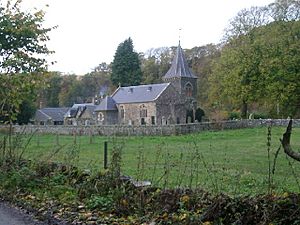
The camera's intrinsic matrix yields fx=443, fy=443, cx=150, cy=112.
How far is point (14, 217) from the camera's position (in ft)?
26.8

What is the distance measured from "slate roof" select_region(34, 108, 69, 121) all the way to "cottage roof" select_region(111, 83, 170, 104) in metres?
19.7

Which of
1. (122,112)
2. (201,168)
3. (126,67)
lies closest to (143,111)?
(122,112)

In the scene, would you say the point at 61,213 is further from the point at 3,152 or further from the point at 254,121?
the point at 254,121

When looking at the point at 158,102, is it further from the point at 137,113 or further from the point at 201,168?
the point at 201,168

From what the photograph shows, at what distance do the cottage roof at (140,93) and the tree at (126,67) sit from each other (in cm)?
935

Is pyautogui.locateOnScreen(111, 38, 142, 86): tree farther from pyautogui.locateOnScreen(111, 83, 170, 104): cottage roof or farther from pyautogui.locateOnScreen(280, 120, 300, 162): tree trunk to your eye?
pyautogui.locateOnScreen(280, 120, 300, 162): tree trunk

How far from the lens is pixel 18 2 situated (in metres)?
15.4

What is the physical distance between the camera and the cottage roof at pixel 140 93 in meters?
66.4

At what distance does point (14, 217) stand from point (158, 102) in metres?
57.9

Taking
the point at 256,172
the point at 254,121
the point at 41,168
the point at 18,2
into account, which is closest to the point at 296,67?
the point at 254,121

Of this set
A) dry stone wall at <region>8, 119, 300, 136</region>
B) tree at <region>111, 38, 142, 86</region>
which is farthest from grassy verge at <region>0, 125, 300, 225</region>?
tree at <region>111, 38, 142, 86</region>

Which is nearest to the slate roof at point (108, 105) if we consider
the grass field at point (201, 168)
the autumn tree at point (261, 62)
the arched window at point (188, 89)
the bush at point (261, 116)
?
the arched window at point (188, 89)

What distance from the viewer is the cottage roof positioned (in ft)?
218

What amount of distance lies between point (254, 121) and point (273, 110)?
8.23 metres
